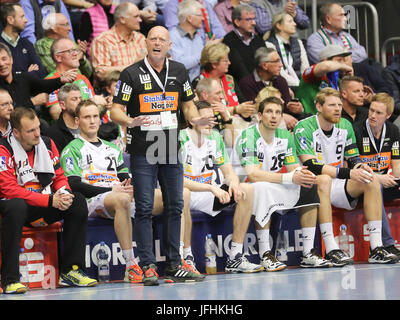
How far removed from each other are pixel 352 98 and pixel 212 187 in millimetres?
2736

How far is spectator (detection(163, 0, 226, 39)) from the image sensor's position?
11617mm

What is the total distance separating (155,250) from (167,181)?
1215 millimetres

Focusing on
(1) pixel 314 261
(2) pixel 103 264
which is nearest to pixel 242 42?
(1) pixel 314 261

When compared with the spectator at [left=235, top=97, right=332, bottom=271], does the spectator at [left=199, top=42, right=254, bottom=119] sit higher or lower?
higher

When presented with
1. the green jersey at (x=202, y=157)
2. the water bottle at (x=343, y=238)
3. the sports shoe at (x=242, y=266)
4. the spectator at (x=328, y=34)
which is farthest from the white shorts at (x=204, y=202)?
the spectator at (x=328, y=34)

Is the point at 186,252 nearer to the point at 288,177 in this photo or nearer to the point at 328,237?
the point at 288,177

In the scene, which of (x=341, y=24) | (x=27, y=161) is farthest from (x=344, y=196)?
(x=341, y=24)

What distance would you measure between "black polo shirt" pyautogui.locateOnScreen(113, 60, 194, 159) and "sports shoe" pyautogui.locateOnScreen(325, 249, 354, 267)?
7.27 feet

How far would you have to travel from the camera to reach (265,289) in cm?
650

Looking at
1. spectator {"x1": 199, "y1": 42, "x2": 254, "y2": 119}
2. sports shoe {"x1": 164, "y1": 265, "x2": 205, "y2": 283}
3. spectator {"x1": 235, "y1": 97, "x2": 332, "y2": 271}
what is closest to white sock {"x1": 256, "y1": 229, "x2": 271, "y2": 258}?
spectator {"x1": 235, "y1": 97, "x2": 332, "y2": 271}

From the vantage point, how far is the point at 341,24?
40.8 ft

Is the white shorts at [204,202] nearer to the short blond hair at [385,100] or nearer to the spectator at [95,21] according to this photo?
the short blond hair at [385,100]

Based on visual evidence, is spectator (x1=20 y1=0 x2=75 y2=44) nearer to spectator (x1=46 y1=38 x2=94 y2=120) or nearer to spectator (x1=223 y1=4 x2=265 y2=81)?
spectator (x1=46 y1=38 x2=94 y2=120)

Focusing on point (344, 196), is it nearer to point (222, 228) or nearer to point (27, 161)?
point (222, 228)
